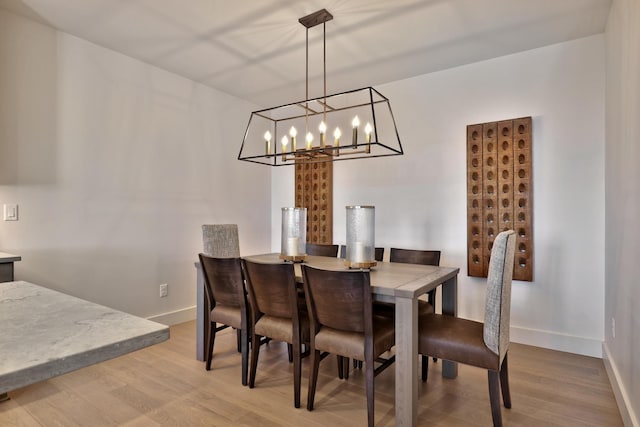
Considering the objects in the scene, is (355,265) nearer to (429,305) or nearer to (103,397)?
(429,305)

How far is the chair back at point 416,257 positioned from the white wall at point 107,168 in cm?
213

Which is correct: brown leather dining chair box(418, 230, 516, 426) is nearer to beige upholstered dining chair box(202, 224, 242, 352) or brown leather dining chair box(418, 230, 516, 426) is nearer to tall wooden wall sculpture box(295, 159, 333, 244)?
beige upholstered dining chair box(202, 224, 242, 352)

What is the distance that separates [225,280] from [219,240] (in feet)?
2.55

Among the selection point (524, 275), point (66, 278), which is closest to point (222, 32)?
point (66, 278)

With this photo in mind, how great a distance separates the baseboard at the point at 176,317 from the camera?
3.60 metres

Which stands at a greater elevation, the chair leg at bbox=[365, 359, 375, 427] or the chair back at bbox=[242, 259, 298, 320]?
the chair back at bbox=[242, 259, 298, 320]

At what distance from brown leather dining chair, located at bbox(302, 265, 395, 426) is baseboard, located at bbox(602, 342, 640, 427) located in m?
1.19

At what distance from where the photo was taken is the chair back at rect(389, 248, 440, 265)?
289 centimetres

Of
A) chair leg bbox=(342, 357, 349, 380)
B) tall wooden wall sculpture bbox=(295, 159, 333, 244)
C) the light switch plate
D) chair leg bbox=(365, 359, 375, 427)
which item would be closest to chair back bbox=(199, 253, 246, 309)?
chair leg bbox=(342, 357, 349, 380)

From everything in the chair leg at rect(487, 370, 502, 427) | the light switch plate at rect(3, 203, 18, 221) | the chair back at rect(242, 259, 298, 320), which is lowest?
the chair leg at rect(487, 370, 502, 427)

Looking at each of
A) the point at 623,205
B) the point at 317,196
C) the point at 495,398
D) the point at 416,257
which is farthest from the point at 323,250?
the point at 623,205

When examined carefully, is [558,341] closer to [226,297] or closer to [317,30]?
[226,297]

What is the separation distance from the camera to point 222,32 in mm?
2850

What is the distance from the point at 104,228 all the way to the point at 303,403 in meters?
2.30
